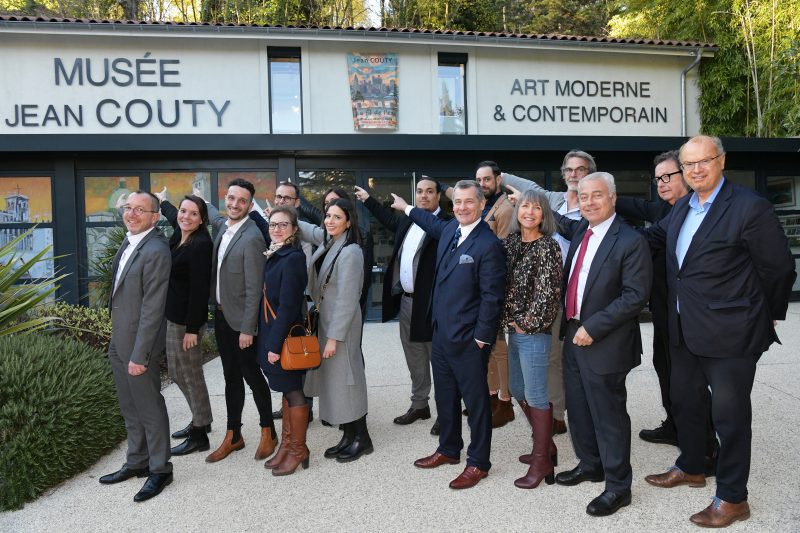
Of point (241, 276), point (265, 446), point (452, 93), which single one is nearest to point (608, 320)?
point (241, 276)

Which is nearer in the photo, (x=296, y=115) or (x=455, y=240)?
(x=455, y=240)

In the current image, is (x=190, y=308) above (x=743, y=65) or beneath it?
beneath

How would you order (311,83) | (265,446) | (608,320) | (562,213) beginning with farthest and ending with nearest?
1. (311,83)
2. (562,213)
3. (265,446)
4. (608,320)

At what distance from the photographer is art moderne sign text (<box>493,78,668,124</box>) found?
11.0m

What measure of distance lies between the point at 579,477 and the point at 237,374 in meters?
2.35

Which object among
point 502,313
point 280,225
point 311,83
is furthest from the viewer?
point 311,83

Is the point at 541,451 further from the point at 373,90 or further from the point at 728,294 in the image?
the point at 373,90

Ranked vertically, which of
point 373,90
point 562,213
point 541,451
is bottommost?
point 541,451

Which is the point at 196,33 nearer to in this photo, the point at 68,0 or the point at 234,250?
the point at 234,250

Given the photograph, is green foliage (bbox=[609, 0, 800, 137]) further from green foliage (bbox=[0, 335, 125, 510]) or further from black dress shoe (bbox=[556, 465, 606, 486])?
green foliage (bbox=[0, 335, 125, 510])

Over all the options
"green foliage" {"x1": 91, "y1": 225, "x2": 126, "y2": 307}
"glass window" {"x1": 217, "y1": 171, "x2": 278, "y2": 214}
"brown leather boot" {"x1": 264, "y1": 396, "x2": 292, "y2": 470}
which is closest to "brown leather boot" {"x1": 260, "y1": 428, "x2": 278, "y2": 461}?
"brown leather boot" {"x1": 264, "y1": 396, "x2": 292, "y2": 470}

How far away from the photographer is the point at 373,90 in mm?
10398

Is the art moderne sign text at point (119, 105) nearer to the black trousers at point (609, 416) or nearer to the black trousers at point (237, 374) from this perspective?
the black trousers at point (237, 374)

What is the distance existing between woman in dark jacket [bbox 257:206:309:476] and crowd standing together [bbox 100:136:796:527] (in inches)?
0.5
